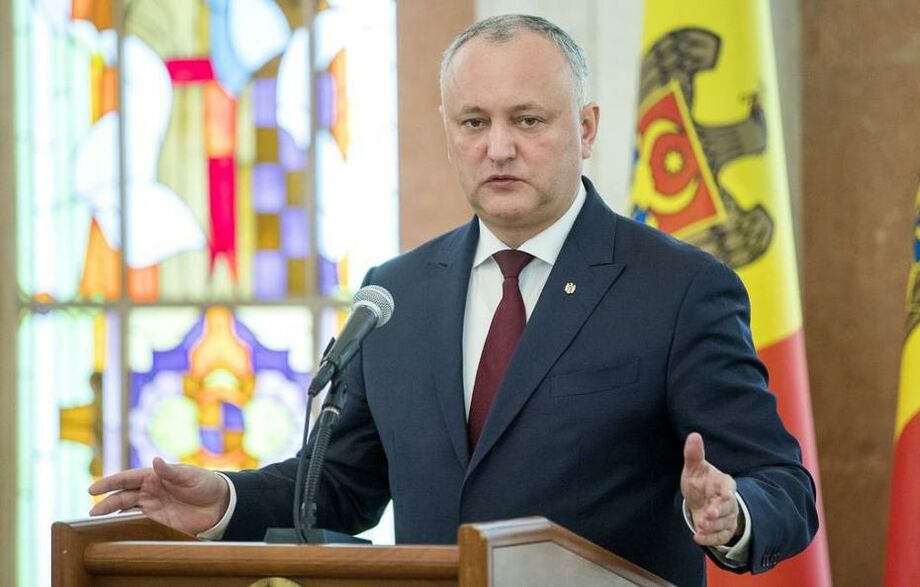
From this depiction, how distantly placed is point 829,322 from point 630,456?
6.67 ft

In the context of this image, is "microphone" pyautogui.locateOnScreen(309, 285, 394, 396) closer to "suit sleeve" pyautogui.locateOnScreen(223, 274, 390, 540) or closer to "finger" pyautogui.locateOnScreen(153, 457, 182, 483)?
"finger" pyautogui.locateOnScreen(153, 457, 182, 483)

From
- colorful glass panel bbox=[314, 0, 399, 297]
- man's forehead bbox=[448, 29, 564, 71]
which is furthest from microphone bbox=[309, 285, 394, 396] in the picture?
colorful glass panel bbox=[314, 0, 399, 297]

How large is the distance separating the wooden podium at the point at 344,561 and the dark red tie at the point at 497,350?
0.47 m

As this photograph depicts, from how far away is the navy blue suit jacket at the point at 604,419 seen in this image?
226 cm

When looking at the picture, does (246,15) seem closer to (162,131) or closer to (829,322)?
(162,131)

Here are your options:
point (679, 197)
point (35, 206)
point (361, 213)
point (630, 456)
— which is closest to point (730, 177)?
point (679, 197)

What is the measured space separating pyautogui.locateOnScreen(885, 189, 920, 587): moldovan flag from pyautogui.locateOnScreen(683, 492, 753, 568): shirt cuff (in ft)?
4.88

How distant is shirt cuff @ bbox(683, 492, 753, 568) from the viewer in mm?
2006

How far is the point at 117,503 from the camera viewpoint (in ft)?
7.29

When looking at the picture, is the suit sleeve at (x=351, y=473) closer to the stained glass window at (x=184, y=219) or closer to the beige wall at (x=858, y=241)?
the beige wall at (x=858, y=241)

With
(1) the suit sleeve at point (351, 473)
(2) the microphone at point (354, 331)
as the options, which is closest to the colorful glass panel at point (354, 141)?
(1) the suit sleeve at point (351, 473)

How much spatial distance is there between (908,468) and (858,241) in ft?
3.03

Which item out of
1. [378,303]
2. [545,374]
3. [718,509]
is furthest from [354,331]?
[718,509]

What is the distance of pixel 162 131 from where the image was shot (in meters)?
5.21
